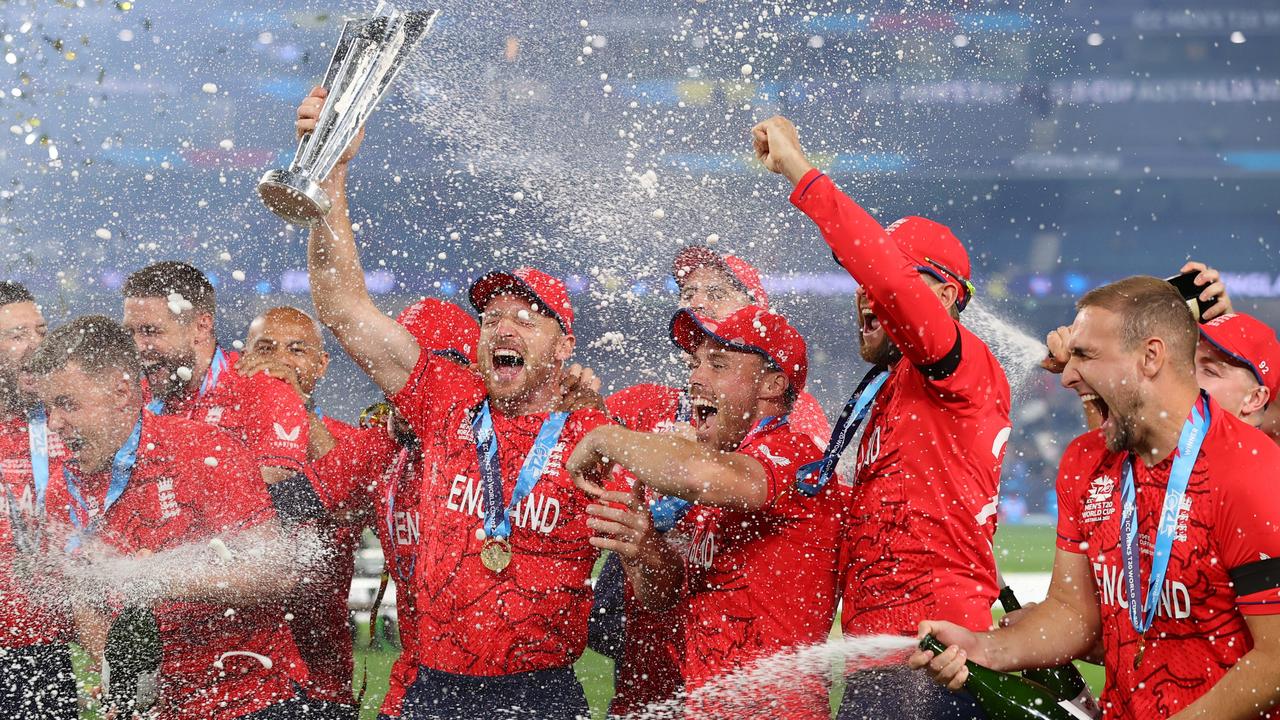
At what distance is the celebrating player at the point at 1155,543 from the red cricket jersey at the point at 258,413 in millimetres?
2730

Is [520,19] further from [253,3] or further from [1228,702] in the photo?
[1228,702]

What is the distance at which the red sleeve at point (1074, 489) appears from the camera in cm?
310

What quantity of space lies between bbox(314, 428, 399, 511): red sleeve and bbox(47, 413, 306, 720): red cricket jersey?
0.42 metres

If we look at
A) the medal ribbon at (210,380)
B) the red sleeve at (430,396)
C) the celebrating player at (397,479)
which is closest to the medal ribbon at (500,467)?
the red sleeve at (430,396)

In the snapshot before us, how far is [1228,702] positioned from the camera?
262 centimetres

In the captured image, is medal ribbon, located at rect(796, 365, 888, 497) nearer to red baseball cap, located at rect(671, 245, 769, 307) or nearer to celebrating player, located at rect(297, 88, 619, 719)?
celebrating player, located at rect(297, 88, 619, 719)

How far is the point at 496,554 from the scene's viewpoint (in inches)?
149

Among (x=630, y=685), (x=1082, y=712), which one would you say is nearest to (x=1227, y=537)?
(x=1082, y=712)

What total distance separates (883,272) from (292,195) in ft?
5.20

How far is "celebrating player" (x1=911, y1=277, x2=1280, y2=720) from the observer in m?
2.63

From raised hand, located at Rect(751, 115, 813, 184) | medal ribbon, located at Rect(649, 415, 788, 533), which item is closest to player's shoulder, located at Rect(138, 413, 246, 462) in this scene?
medal ribbon, located at Rect(649, 415, 788, 533)

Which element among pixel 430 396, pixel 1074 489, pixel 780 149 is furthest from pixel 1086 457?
pixel 430 396

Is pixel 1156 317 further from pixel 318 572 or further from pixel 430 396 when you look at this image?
pixel 318 572

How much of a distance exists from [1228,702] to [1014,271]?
70.8 feet
